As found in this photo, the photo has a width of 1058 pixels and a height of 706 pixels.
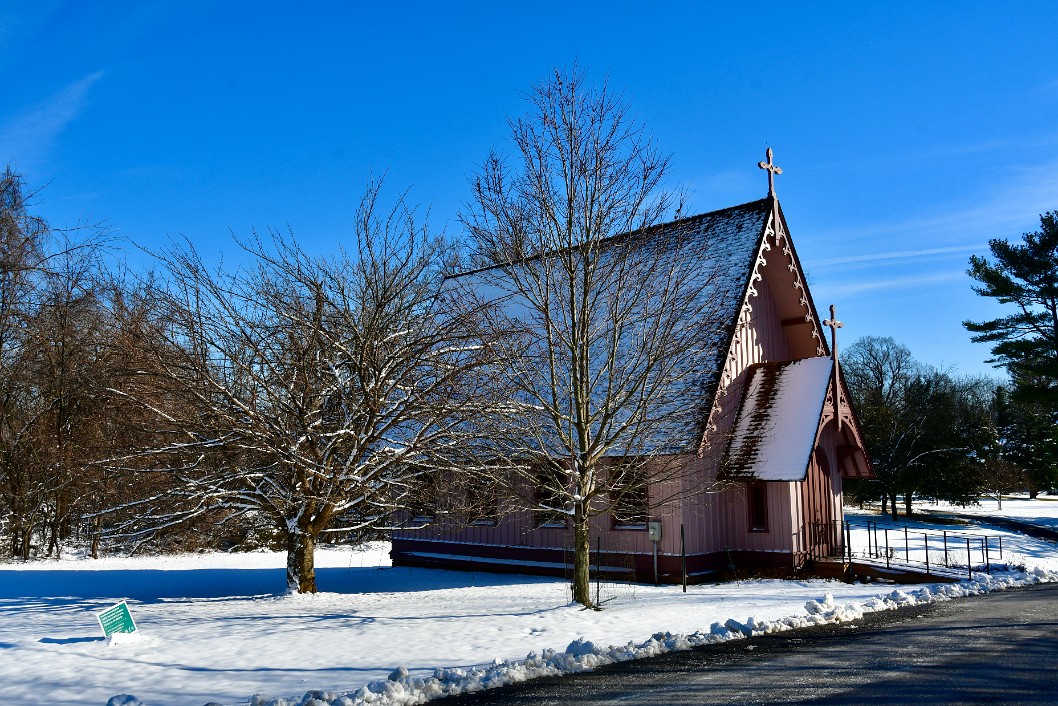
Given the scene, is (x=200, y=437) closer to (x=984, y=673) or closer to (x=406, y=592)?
(x=406, y=592)

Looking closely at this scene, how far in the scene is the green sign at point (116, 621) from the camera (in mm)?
10031

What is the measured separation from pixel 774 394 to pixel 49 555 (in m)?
23.7

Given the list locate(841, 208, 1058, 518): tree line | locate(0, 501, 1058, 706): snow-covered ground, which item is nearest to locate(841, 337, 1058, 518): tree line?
locate(841, 208, 1058, 518): tree line

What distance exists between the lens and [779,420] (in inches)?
752

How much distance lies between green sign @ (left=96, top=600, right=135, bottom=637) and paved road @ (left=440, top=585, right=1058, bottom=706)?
484cm

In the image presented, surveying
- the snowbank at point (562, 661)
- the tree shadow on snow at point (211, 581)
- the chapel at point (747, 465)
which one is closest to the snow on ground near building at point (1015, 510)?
the chapel at point (747, 465)

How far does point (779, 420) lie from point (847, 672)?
10.7m

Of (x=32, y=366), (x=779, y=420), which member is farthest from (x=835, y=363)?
(x=32, y=366)

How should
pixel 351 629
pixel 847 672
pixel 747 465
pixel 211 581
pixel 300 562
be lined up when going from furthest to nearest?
pixel 211 581 < pixel 747 465 < pixel 300 562 < pixel 351 629 < pixel 847 672

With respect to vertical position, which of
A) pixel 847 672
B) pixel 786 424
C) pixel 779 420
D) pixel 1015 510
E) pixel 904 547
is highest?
pixel 779 420

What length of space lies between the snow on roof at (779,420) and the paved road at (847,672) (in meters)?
6.01

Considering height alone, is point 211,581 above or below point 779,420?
below

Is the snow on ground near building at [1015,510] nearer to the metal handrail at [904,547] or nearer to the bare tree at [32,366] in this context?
the metal handrail at [904,547]

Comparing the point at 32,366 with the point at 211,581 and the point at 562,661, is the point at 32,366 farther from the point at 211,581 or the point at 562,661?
the point at 562,661
